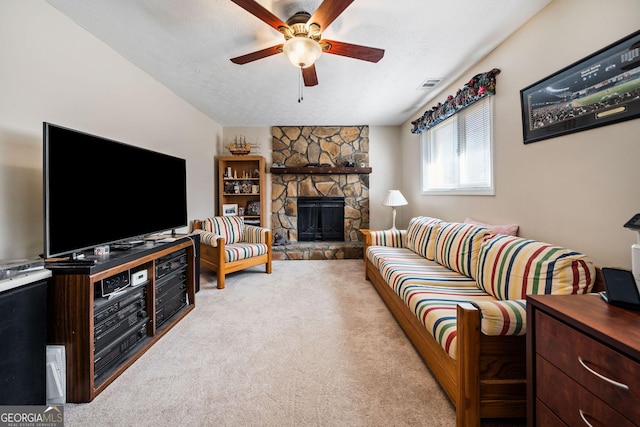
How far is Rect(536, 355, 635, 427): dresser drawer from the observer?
756 millimetres

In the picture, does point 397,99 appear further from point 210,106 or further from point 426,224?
point 210,106

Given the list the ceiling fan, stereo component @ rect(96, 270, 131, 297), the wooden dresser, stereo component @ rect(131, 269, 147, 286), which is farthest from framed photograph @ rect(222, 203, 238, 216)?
the wooden dresser

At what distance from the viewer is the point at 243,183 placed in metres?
4.68

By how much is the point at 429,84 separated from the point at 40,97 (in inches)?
139

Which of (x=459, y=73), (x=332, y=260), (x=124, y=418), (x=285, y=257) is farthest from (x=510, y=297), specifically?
(x=285, y=257)

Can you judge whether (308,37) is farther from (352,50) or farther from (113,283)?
(113,283)

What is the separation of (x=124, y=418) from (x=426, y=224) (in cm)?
291

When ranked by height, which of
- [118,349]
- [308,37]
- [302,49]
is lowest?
[118,349]

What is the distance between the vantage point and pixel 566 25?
1.58 metres

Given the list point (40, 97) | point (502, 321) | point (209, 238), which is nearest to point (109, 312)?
point (40, 97)

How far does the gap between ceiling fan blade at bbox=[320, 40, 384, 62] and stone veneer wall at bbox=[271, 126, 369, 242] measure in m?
2.87

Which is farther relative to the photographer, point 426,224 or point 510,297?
point 426,224

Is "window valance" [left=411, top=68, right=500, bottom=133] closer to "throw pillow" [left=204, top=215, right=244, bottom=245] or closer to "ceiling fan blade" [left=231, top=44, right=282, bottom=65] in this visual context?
"ceiling fan blade" [left=231, top=44, right=282, bottom=65]

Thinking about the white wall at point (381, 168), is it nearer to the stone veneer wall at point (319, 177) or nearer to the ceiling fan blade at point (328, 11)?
the stone veneer wall at point (319, 177)
